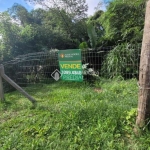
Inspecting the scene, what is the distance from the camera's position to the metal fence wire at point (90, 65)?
4.07m

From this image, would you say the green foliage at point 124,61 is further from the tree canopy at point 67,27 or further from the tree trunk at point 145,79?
the tree trunk at point 145,79

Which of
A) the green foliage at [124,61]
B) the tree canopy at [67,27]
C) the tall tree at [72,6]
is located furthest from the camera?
the tall tree at [72,6]

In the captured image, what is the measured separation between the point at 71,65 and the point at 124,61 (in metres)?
1.74

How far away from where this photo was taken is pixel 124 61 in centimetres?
409

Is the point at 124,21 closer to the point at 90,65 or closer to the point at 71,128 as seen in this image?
the point at 90,65

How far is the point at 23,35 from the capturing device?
5852 millimetres

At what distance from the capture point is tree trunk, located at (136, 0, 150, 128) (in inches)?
60.2

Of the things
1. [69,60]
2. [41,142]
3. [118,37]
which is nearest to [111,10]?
[118,37]

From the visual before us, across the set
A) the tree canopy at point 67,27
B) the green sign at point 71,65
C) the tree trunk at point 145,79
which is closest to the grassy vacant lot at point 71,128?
the tree trunk at point 145,79

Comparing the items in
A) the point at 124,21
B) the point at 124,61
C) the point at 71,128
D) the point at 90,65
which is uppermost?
the point at 124,21

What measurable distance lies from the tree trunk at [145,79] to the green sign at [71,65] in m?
1.79

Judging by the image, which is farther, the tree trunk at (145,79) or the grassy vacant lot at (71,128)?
the grassy vacant lot at (71,128)

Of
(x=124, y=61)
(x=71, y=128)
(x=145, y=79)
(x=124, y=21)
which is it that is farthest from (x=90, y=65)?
(x=145, y=79)

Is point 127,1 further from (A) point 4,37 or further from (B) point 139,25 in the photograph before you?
(A) point 4,37
